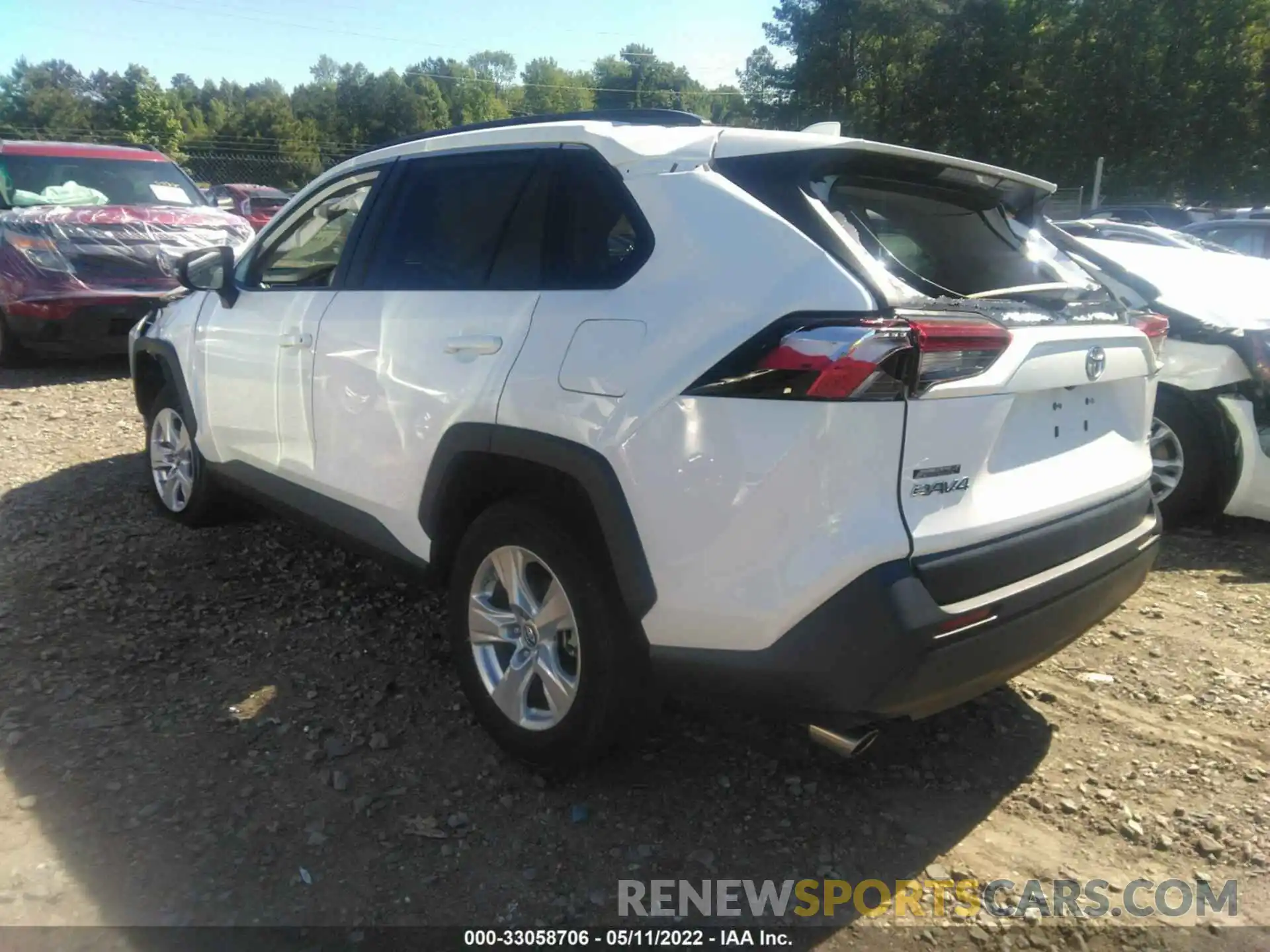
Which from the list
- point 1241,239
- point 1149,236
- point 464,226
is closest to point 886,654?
point 464,226

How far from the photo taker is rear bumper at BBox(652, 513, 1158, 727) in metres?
2.16

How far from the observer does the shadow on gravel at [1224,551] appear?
4466 millimetres

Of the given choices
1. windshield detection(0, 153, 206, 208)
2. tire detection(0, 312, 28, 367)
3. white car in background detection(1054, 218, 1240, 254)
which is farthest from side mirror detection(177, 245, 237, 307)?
white car in background detection(1054, 218, 1240, 254)

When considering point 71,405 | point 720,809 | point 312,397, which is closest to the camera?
point 720,809

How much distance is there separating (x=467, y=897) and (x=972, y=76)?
152 feet

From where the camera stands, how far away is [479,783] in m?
2.93

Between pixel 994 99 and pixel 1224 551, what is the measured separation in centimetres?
4270

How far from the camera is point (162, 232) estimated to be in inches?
336

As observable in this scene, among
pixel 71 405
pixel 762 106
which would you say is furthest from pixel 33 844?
pixel 762 106

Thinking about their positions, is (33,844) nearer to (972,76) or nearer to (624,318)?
(624,318)

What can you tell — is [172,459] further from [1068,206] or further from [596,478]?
[1068,206]

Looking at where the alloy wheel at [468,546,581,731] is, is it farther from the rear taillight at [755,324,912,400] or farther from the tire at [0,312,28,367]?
the tire at [0,312,28,367]

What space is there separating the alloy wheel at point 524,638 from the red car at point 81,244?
6.23 metres

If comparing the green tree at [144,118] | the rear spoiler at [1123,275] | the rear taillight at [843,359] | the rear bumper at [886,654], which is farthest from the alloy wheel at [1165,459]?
the green tree at [144,118]
